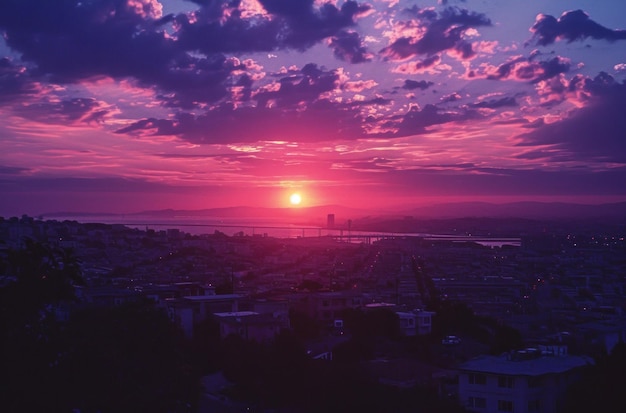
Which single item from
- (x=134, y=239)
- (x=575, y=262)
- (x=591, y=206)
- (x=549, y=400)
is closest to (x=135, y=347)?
(x=549, y=400)

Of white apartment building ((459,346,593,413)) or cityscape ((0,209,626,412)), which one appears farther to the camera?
white apartment building ((459,346,593,413))

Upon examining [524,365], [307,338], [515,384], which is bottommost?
[307,338]

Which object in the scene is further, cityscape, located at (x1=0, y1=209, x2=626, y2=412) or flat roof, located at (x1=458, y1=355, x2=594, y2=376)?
flat roof, located at (x1=458, y1=355, x2=594, y2=376)

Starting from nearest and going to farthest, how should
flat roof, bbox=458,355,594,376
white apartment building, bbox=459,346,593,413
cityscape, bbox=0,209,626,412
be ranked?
cityscape, bbox=0,209,626,412 → white apartment building, bbox=459,346,593,413 → flat roof, bbox=458,355,594,376

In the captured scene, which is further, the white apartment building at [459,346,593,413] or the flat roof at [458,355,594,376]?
the flat roof at [458,355,594,376]

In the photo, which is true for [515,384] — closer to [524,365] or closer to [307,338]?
[524,365]

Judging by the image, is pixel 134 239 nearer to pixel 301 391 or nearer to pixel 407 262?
pixel 407 262

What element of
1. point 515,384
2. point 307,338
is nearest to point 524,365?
point 515,384

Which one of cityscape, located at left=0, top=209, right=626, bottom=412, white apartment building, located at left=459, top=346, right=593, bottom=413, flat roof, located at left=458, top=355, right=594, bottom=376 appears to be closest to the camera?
cityscape, located at left=0, top=209, right=626, bottom=412
